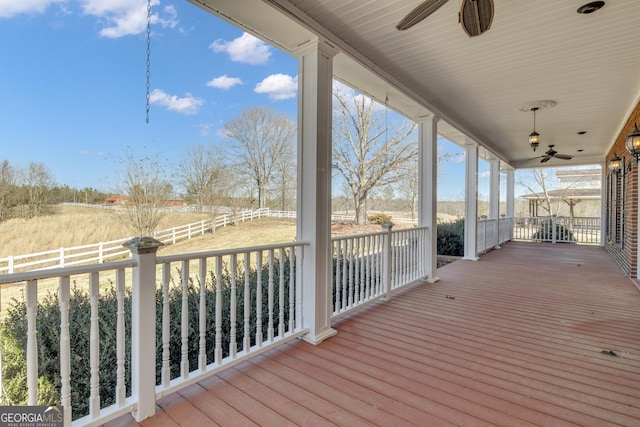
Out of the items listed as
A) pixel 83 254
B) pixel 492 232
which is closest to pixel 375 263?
pixel 83 254

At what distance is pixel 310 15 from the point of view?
258cm

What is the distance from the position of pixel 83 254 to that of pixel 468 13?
3374mm

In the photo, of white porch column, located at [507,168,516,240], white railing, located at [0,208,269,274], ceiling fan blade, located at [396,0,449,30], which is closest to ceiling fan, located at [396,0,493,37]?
ceiling fan blade, located at [396,0,449,30]

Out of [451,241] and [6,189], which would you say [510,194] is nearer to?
[451,241]

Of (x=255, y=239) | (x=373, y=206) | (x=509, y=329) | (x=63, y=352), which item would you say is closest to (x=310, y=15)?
(x=255, y=239)

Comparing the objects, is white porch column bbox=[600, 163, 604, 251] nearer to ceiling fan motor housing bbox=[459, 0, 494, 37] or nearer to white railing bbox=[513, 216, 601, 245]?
white railing bbox=[513, 216, 601, 245]

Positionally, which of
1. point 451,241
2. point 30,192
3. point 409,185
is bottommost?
point 451,241

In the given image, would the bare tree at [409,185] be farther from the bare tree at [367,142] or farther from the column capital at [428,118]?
the column capital at [428,118]

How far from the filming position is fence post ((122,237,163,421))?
1678 mm

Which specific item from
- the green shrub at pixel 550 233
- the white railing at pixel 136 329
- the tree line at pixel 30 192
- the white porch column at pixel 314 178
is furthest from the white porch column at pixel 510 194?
the tree line at pixel 30 192

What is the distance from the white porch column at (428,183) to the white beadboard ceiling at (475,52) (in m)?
0.30

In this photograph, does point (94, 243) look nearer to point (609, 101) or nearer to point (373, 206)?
point (609, 101)

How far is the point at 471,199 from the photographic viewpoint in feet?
22.7

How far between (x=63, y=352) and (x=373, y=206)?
857cm
